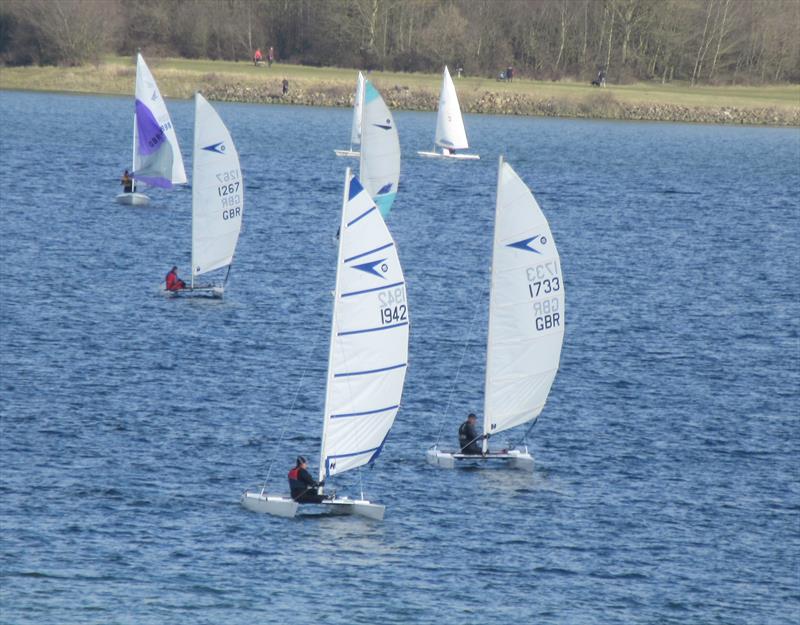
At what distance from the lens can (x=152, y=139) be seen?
92.5m

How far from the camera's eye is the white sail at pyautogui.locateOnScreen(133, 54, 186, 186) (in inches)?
3620

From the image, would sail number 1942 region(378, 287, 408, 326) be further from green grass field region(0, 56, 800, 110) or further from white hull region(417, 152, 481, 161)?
green grass field region(0, 56, 800, 110)

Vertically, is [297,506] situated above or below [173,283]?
below

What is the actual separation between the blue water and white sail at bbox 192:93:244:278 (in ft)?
7.87

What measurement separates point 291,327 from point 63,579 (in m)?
29.4

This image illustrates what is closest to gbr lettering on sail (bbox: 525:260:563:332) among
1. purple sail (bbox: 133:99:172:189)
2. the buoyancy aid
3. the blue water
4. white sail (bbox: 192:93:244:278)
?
the blue water

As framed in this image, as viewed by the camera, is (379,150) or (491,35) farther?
(491,35)

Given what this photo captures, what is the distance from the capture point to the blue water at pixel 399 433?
37344 millimetres

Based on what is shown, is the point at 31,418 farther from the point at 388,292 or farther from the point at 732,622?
the point at 732,622

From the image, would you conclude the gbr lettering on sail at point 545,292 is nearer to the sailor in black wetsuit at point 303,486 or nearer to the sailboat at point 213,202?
the sailor in black wetsuit at point 303,486

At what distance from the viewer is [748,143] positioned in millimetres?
167500

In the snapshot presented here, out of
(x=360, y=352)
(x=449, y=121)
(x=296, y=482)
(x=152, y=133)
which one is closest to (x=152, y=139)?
(x=152, y=133)

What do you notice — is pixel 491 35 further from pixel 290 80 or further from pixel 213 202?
pixel 213 202

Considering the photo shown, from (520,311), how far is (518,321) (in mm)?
324
